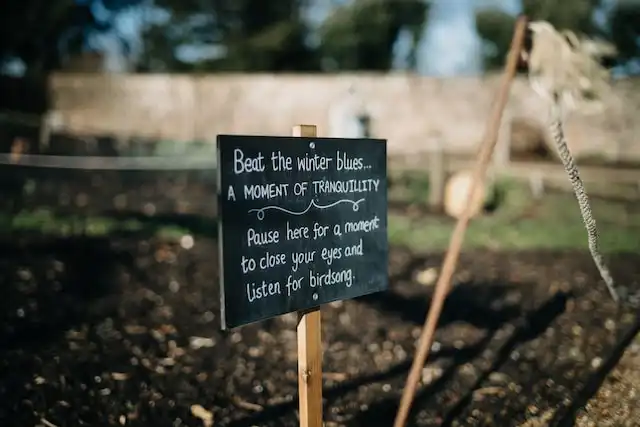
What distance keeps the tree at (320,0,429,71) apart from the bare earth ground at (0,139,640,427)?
14.3m

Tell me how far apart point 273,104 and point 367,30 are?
686 cm

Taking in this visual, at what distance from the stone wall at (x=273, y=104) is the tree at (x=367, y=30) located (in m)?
5.90

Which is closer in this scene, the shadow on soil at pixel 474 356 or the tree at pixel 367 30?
the shadow on soil at pixel 474 356

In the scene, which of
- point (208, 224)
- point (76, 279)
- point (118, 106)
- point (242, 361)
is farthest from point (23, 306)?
point (118, 106)

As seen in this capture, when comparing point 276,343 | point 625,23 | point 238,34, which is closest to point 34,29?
point 238,34

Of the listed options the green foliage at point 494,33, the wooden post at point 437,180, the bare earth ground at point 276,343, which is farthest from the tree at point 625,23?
the bare earth ground at point 276,343

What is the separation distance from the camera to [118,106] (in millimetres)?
15961

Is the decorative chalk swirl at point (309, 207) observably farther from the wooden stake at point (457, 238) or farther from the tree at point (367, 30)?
the tree at point (367, 30)

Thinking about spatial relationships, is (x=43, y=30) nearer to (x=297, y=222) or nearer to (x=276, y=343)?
(x=276, y=343)

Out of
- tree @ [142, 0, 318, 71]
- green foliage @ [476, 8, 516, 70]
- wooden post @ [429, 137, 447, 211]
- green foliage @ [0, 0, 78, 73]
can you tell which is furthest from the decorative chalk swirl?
green foliage @ [476, 8, 516, 70]

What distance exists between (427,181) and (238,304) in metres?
9.52

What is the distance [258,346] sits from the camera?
4.91 metres

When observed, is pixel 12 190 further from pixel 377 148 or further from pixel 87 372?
pixel 377 148

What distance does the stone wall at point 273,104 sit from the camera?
14.8 metres
